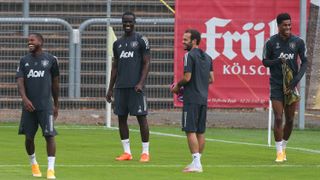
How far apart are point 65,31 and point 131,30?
9.98m

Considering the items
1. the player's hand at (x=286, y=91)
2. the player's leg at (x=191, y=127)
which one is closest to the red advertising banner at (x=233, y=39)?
the player's hand at (x=286, y=91)

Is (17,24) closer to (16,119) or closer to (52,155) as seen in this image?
(16,119)

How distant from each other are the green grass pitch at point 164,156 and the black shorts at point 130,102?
748 millimetres

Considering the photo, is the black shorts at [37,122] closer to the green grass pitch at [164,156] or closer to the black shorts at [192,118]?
the green grass pitch at [164,156]

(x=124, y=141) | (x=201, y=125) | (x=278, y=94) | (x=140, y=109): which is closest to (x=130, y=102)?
(x=140, y=109)

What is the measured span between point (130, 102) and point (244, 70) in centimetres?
829

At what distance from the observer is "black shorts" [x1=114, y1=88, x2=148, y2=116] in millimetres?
16766

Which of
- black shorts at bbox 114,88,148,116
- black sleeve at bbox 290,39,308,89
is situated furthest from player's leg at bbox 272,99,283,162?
black shorts at bbox 114,88,148,116

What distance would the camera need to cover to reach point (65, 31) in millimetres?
26484

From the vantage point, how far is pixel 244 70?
81.3 ft

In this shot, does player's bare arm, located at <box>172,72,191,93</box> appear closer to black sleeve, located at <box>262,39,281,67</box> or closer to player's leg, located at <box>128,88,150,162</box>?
player's leg, located at <box>128,88,150,162</box>

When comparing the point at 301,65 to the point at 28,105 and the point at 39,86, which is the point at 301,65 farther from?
the point at 28,105

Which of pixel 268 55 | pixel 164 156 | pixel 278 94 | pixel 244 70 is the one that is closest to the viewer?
pixel 278 94

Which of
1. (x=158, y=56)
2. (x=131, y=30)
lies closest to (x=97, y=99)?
(x=158, y=56)
